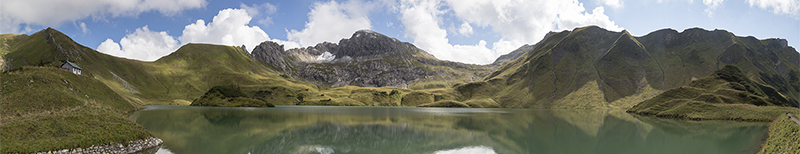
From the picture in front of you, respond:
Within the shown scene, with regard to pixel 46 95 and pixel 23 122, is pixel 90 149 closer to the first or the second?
pixel 23 122

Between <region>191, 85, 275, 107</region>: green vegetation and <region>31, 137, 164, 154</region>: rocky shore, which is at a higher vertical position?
<region>191, 85, 275, 107</region>: green vegetation

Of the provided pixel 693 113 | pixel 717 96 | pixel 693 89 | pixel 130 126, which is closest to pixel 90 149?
pixel 130 126

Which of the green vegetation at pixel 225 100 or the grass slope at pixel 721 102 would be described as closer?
the grass slope at pixel 721 102

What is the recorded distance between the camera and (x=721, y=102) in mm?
106062

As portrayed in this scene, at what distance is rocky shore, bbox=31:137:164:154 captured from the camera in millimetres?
23812

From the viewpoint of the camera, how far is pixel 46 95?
161ft

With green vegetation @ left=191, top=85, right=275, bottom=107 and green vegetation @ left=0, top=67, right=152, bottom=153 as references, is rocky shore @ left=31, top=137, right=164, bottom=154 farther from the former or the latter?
green vegetation @ left=191, top=85, right=275, bottom=107

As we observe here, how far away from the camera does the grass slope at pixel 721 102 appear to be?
288 ft

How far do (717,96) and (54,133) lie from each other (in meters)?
162

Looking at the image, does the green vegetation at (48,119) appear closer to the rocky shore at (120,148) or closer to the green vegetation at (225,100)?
the rocky shore at (120,148)

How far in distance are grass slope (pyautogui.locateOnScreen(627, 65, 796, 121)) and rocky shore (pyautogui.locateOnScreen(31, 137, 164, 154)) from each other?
126670mm

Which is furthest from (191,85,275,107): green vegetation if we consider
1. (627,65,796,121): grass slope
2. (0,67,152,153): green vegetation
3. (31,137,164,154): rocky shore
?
(627,65,796,121): grass slope

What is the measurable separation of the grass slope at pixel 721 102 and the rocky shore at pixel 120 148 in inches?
4987

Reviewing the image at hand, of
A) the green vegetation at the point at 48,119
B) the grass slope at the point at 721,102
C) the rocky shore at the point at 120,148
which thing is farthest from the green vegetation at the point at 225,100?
the grass slope at the point at 721,102
